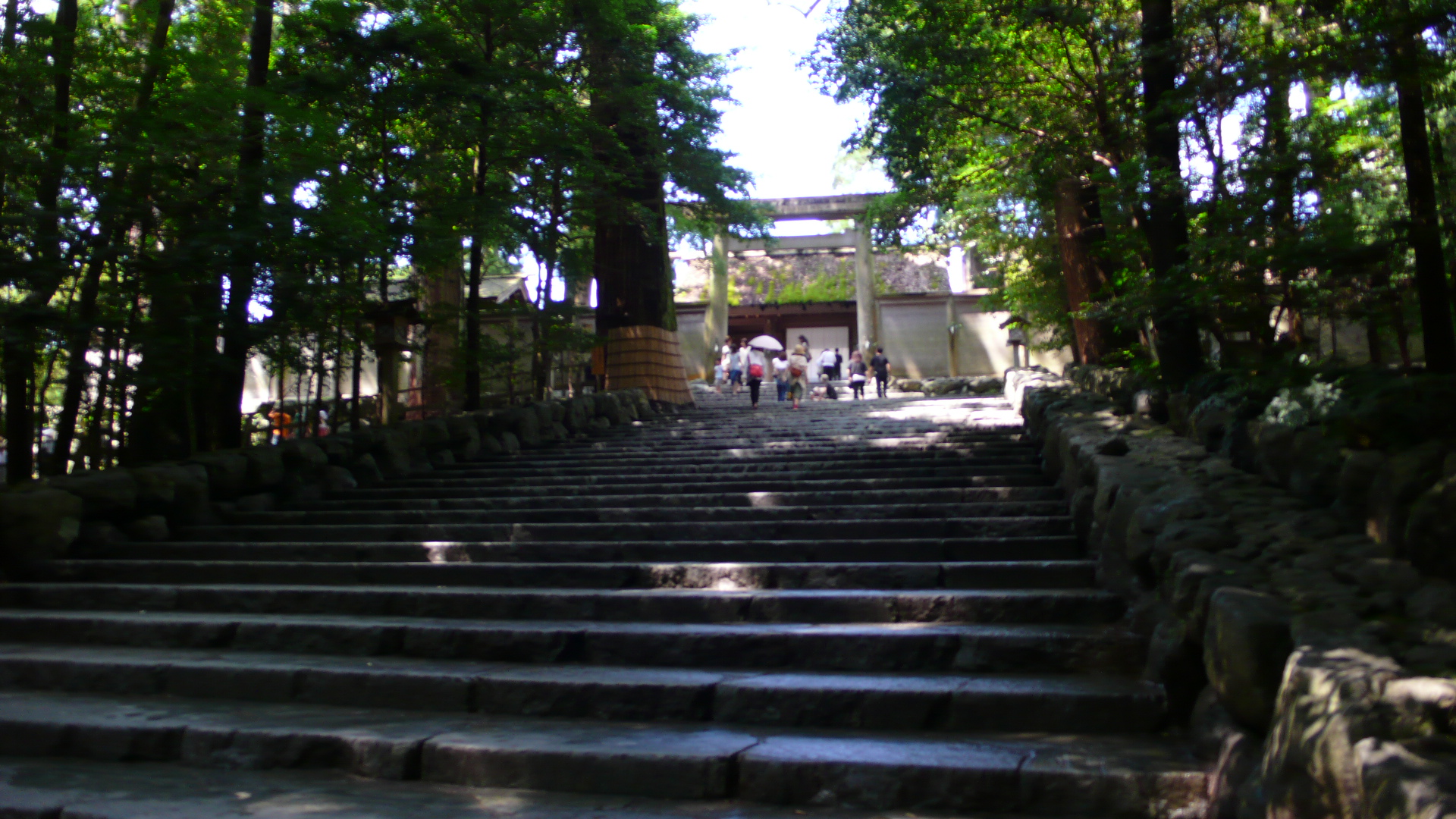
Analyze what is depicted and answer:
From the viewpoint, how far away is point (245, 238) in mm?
7281

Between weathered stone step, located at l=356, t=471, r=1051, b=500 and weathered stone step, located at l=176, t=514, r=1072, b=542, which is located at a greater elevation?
weathered stone step, located at l=356, t=471, r=1051, b=500

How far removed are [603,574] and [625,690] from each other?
155 centimetres

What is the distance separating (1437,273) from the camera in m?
3.92

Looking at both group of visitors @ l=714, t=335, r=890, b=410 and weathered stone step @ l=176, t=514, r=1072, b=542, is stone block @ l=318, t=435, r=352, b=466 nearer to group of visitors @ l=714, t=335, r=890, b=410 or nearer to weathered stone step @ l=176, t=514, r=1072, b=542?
weathered stone step @ l=176, t=514, r=1072, b=542

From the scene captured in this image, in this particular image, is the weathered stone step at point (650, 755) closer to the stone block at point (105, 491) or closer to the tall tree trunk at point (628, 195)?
the stone block at point (105, 491)

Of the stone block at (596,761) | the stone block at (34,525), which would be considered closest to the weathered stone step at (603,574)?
the stone block at (34,525)

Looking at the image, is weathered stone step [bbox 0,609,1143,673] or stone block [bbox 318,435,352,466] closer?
weathered stone step [bbox 0,609,1143,673]

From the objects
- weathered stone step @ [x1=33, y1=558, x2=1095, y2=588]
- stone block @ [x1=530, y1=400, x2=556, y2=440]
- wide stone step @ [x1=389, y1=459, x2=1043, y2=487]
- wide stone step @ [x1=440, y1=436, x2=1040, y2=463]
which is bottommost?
weathered stone step @ [x1=33, y1=558, x2=1095, y2=588]

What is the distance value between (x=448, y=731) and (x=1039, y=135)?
8.71 m

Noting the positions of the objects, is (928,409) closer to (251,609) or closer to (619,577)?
(619,577)

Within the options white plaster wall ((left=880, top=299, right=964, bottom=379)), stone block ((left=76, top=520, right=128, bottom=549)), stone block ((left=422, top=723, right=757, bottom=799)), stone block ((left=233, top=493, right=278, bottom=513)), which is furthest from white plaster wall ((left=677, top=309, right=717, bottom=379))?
stone block ((left=422, top=723, right=757, bottom=799))

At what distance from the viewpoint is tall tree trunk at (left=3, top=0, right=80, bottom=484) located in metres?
6.58

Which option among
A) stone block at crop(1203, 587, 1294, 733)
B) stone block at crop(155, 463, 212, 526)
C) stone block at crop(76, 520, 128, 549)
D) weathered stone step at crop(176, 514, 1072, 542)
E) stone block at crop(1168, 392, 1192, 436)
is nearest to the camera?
stone block at crop(1203, 587, 1294, 733)

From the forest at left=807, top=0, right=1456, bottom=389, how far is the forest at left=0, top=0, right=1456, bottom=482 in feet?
0.10
